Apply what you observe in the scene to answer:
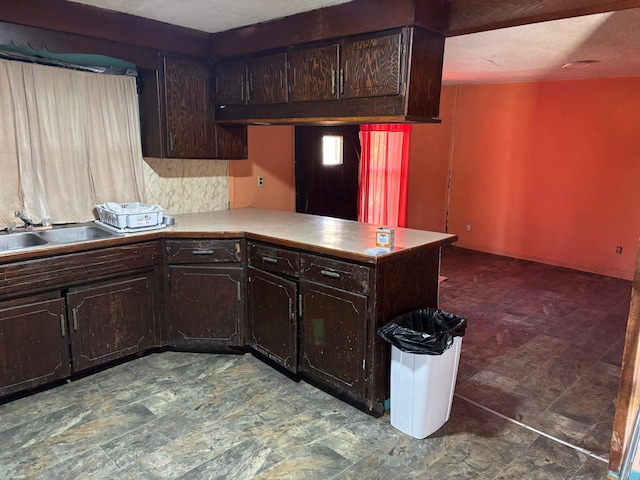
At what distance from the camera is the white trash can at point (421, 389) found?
228 cm

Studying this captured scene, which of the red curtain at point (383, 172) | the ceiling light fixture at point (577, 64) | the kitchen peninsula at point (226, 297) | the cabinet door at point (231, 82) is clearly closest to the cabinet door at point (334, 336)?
the kitchen peninsula at point (226, 297)

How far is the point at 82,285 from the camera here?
277 cm

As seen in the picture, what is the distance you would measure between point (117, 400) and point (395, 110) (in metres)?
2.28

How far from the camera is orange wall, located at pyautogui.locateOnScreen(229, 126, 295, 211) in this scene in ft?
13.3

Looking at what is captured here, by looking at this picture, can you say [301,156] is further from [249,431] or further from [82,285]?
[249,431]

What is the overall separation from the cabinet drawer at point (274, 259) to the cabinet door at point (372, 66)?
101 centimetres

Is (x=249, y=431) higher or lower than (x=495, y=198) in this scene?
lower

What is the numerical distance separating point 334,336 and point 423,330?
0.50m

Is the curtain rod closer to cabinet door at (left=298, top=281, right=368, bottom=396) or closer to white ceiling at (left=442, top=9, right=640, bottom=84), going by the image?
cabinet door at (left=298, top=281, right=368, bottom=396)

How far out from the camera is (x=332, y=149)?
4996 millimetres

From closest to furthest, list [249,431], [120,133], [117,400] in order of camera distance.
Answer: [249,431] → [117,400] → [120,133]

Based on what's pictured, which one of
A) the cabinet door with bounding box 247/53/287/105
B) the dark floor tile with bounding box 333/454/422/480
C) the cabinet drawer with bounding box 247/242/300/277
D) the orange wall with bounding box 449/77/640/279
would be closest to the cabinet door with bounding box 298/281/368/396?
the cabinet drawer with bounding box 247/242/300/277

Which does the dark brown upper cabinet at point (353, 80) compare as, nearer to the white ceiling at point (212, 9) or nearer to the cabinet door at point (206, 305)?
the white ceiling at point (212, 9)

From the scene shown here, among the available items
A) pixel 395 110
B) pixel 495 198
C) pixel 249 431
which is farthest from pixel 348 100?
pixel 495 198
